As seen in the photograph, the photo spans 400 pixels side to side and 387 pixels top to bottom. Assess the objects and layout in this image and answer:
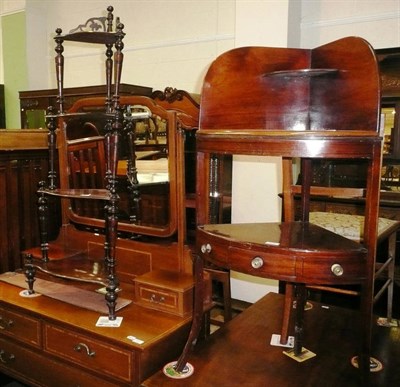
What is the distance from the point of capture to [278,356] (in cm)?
176

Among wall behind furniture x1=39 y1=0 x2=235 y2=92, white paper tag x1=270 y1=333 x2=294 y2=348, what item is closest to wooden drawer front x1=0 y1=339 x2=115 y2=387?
white paper tag x1=270 y1=333 x2=294 y2=348

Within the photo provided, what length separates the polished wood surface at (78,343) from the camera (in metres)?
1.72

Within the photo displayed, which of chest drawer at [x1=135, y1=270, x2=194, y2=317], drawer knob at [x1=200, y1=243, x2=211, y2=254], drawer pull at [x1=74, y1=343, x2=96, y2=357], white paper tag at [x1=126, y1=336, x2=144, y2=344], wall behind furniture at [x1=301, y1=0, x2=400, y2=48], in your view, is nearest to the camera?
drawer knob at [x1=200, y1=243, x2=211, y2=254]

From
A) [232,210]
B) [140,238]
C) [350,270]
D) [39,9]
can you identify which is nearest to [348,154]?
[350,270]

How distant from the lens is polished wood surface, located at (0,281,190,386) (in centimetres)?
172

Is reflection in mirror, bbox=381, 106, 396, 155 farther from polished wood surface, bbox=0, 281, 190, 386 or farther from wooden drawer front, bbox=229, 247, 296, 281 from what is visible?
wooden drawer front, bbox=229, 247, 296, 281

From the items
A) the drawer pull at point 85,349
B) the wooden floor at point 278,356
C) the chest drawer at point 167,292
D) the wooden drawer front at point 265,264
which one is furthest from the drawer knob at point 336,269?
the drawer pull at point 85,349

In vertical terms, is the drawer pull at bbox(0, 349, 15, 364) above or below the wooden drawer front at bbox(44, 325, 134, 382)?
below

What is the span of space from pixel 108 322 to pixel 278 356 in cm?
75

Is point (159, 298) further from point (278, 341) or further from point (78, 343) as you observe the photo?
→ point (278, 341)

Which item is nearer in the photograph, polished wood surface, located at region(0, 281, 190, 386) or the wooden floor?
the wooden floor

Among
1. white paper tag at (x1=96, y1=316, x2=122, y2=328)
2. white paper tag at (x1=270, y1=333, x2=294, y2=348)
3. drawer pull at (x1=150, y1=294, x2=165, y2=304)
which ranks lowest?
white paper tag at (x1=270, y1=333, x2=294, y2=348)

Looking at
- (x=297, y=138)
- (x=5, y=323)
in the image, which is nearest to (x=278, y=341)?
(x=297, y=138)

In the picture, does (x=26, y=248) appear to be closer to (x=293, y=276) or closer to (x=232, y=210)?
(x=232, y=210)
